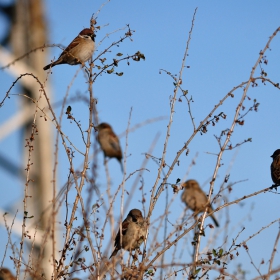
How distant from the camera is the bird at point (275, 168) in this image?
700 centimetres

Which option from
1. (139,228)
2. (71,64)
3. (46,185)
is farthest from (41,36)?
(139,228)

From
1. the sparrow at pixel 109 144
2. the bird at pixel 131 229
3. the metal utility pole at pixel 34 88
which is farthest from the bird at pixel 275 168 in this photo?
the metal utility pole at pixel 34 88

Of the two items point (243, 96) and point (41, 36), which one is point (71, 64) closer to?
point (243, 96)

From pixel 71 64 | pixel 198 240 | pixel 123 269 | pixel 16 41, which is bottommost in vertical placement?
pixel 123 269

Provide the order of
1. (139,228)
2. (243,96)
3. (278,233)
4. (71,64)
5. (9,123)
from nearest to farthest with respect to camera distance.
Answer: (278,233)
(243,96)
(139,228)
(71,64)
(9,123)

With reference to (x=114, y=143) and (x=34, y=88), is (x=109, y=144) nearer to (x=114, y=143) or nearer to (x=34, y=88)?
(x=114, y=143)

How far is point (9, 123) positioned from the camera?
1201 centimetres

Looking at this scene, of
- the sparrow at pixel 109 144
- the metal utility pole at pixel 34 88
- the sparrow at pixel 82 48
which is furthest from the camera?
the metal utility pole at pixel 34 88

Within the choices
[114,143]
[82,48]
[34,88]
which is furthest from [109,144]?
[34,88]

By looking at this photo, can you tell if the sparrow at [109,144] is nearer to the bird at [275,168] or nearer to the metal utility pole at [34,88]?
the bird at [275,168]

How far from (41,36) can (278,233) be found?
9396 mm

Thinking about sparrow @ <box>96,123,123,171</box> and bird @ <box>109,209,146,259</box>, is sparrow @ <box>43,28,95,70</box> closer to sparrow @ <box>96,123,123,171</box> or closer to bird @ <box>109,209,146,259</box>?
sparrow @ <box>96,123,123,171</box>

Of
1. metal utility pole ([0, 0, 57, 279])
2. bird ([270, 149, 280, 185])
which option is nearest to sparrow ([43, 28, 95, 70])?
bird ([270, 149, 280, 185])

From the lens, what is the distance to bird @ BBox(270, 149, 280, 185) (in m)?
7.00
